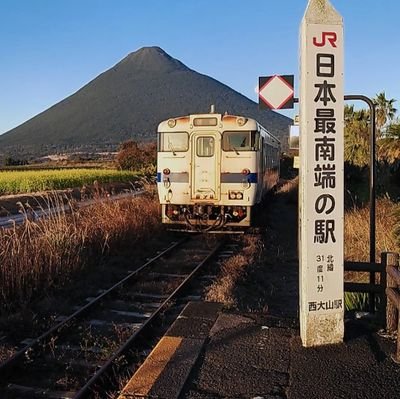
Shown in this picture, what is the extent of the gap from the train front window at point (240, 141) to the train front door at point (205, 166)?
0.54 ft

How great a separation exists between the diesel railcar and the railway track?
3.90m

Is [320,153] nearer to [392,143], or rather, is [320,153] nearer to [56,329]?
[56,329]

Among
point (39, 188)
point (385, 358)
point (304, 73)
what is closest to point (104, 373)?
point (385, 358)

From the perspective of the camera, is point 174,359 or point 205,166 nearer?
point 174,359

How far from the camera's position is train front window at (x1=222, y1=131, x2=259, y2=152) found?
40.4 ft

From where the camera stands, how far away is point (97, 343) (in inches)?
224

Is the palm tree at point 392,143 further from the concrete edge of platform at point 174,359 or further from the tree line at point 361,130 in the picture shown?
the concrete edge of platform at point 174,359

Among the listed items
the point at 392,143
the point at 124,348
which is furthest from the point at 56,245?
the point at 392,143

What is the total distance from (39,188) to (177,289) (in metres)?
20.9

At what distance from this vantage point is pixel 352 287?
17.8ft

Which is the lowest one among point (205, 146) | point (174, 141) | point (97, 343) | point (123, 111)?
point (97, 343)

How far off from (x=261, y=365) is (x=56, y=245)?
4949 millimetres

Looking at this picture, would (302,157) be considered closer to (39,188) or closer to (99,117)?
(39,188)

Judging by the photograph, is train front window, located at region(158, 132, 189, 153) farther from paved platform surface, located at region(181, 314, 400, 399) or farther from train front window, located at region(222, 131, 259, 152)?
paved platform surface, located at region(181, 314, 400, 399)
